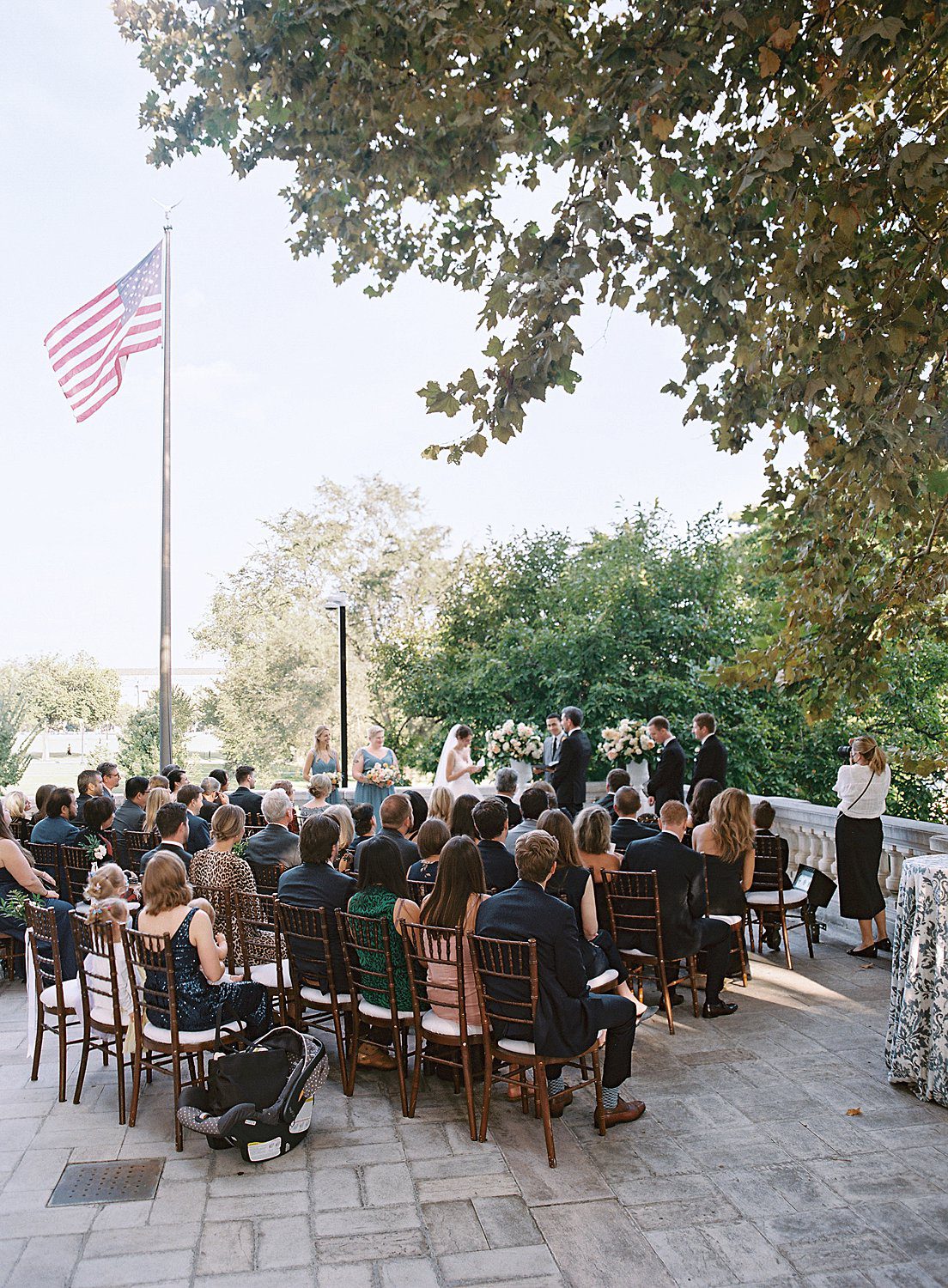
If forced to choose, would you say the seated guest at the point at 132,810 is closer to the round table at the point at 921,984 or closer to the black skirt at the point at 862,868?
the black skirt at the point at 862,868

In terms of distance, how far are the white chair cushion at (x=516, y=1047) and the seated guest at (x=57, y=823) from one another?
439 centimetres

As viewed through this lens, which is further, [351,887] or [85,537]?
[85,537]

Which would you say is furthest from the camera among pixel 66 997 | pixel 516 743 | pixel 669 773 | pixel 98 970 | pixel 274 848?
pixel 516 743

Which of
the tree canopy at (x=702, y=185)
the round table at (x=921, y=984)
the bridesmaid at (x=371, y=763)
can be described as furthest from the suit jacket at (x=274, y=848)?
the bridesmaid at (x=371, y=763)

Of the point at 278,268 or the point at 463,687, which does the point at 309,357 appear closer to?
the point at 278,268

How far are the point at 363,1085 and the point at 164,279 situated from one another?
11892 mm

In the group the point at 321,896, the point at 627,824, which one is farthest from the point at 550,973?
the point at 627,824

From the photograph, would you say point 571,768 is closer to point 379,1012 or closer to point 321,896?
point 321,896

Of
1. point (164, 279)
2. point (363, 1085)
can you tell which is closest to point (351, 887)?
point (363, 1085)

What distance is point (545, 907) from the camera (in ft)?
15.0

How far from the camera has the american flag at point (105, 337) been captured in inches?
527

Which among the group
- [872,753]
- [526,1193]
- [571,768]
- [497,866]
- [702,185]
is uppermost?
[702,185]

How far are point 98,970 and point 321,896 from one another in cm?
117

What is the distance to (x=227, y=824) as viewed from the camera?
6.25 metres
